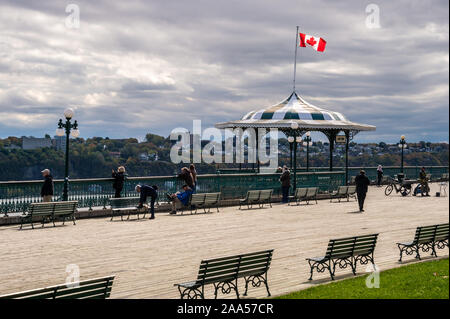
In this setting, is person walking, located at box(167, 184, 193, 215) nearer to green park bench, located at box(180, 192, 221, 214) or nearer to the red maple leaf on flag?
green park bench, located at box(180, 192, 221, 214)

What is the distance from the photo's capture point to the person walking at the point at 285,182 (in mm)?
26391

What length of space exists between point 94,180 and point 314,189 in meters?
11.1

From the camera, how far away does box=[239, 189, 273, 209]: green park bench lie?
2439 centimetres

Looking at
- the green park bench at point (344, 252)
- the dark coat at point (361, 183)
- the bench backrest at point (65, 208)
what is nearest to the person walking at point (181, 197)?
the bench backrest at point (65, 208)

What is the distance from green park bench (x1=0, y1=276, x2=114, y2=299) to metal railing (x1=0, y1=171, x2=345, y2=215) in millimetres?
11447

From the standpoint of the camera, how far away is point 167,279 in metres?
10.7

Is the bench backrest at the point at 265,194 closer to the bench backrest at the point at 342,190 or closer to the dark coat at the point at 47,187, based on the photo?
the bench backrest at the point at 342,190

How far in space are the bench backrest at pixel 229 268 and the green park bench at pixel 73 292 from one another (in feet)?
5.17

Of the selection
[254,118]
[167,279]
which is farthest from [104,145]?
[167,279]

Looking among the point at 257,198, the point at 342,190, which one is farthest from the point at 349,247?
the point at 342,190

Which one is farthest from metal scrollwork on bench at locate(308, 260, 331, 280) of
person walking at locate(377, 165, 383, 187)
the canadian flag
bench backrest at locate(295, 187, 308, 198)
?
person walking at locate(377, 165, 383, 187)

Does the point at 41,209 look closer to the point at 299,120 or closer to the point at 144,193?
the point at 144,193

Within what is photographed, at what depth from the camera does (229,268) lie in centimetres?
949
